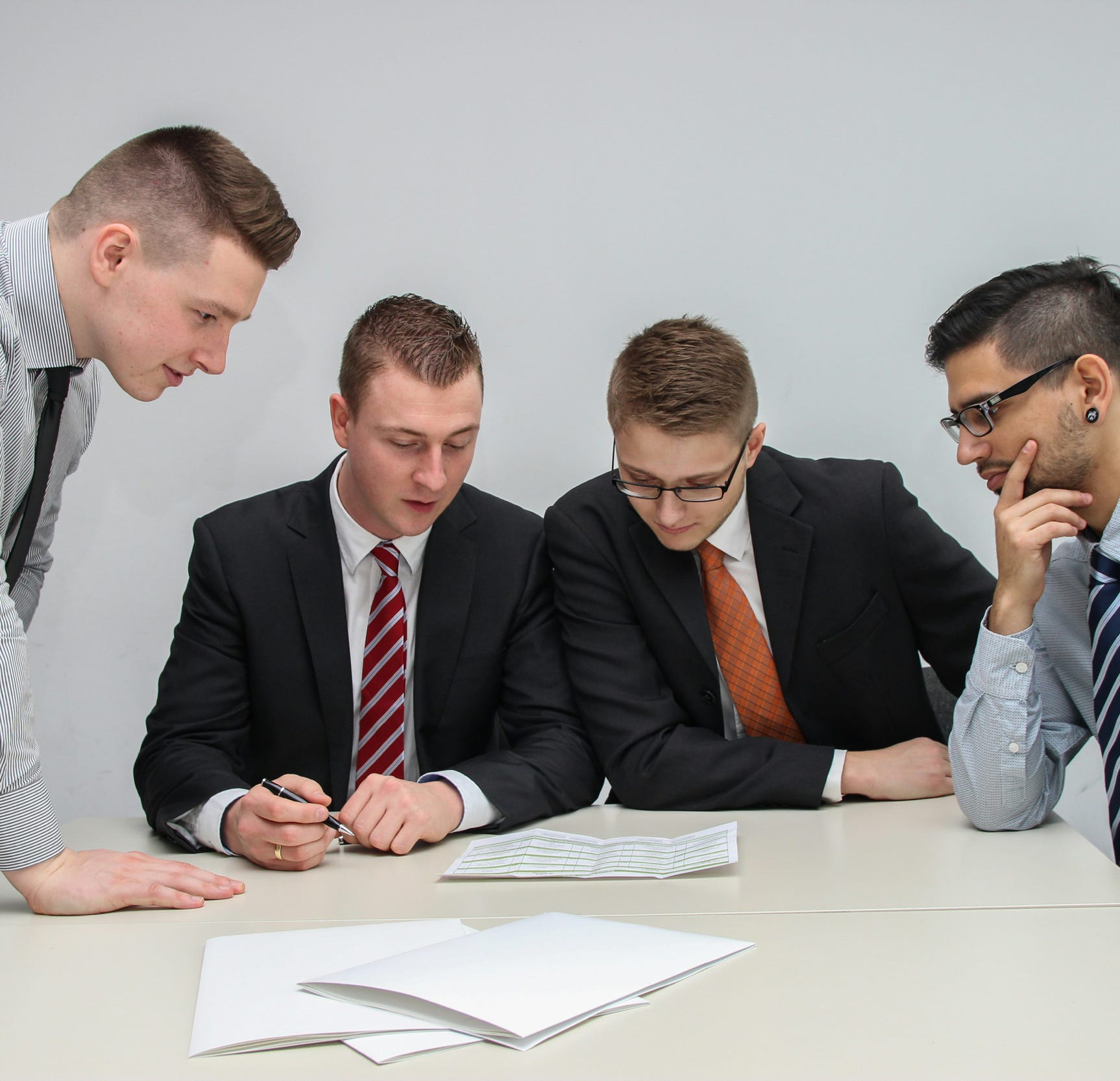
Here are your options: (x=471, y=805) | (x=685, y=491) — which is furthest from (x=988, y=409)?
(x=471, y=805)

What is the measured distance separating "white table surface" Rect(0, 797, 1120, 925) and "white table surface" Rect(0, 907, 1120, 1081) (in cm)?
7

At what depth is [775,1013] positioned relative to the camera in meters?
1.01

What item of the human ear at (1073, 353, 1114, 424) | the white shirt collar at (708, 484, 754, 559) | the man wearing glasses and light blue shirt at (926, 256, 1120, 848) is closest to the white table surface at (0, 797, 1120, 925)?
the man wearing glasses and light blue shirt at (926, 256, 1120, 848)

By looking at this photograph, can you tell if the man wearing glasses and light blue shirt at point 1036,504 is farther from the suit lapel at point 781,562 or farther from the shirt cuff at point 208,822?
the shirt cuff at point 208,822

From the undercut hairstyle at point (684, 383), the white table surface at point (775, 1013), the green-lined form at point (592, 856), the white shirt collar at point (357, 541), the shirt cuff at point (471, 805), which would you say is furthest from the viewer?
the white shirt collar at point (357, 541)

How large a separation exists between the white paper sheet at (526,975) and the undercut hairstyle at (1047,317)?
104 centimetres

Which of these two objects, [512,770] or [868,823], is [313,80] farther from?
[868,823]

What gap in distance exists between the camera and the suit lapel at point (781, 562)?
2006mm

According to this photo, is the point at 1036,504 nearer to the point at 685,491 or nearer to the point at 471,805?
the point at 685,491

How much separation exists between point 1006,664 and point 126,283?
1.50m

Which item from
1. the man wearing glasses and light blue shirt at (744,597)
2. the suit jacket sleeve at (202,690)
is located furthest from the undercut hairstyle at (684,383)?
the suit jacket sleeve at (202,690)

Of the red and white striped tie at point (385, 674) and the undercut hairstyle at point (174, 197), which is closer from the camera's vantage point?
the undercut hairstyle at point (174, 197)

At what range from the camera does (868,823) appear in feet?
5.55

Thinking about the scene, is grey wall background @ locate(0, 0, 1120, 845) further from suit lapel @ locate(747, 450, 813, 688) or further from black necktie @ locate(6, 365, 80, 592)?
black necktie @ locate(6, 365, 80, 592)
